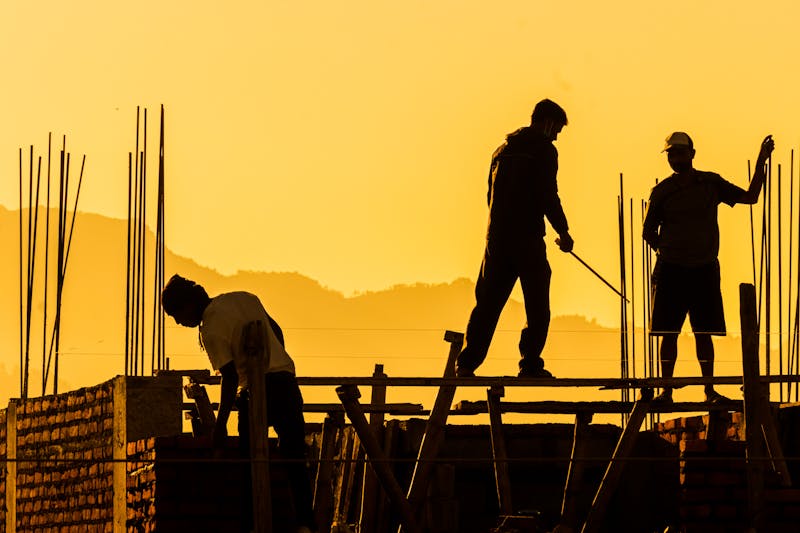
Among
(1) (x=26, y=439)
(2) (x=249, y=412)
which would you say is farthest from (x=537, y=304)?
(1) (x=26, y=439)

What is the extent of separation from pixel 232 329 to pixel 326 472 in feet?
16.2

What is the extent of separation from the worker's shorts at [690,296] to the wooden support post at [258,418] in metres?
4.39

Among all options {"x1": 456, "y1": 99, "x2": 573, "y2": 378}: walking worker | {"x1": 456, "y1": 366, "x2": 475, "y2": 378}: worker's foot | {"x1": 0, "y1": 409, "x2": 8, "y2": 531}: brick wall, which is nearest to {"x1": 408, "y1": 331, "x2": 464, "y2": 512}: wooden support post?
{"x1": 456, "y1": 366, "x2": 475, "y2": 378}: worker's foot

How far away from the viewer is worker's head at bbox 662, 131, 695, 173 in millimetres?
16531

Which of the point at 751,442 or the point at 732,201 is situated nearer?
the point at 751,442

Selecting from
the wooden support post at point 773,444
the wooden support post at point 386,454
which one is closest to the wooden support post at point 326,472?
the wooden support post at point 386,454

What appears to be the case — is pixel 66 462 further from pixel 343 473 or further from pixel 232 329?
pixel 232 329

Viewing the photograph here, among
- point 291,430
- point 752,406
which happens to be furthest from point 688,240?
point 291,430

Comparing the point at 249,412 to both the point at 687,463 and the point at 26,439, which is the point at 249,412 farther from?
the point at 26,439

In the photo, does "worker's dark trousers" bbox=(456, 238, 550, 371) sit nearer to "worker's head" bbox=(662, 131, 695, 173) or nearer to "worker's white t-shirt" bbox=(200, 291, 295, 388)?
"worker's head" bbox=(662, 131, 695, 173)

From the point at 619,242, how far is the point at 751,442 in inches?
249

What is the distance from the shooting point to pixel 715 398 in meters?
17.0

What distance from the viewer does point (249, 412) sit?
13102 mm

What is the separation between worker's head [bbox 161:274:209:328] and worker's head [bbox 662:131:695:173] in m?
4.60
